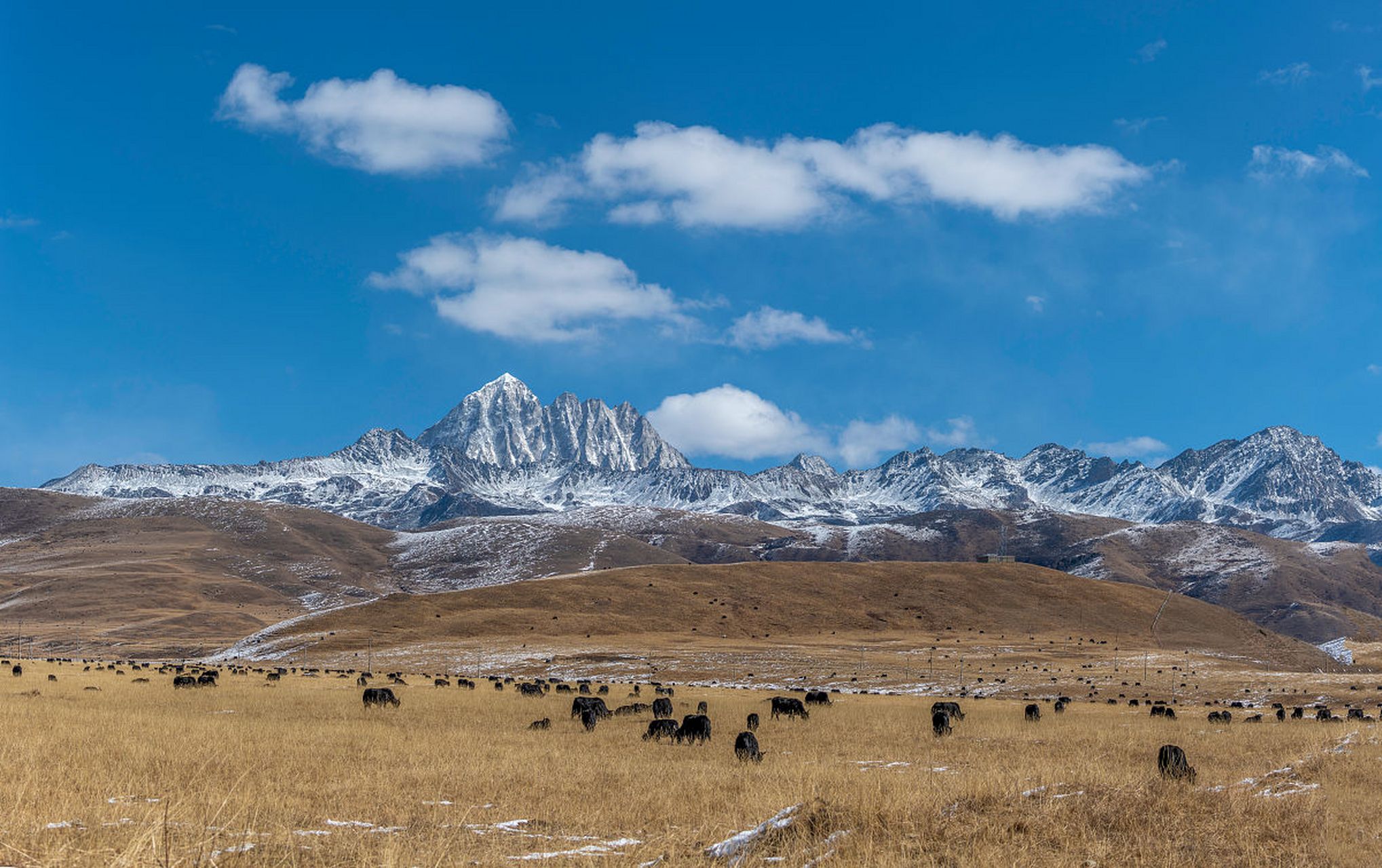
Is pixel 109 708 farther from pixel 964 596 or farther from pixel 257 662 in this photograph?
pixel 964 596

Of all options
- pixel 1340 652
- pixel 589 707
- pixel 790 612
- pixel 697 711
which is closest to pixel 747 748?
pixel 589 707

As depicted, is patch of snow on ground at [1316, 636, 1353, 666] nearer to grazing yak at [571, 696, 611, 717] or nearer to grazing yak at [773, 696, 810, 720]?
grazing yak at [773, 696, 810, 720]

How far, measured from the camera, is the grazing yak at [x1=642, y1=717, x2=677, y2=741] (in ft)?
97.8

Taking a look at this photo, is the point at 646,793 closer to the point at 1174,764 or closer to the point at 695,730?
the point at 1174,764

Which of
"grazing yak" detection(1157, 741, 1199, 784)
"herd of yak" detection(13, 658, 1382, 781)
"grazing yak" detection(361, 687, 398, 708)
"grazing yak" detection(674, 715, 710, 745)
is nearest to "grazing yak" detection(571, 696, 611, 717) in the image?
"herd of yak" detection(13, 658, 1382, 781)

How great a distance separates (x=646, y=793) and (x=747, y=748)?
24.2 ft

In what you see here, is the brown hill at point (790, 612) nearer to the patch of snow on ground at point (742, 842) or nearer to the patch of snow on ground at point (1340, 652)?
the patch of snow on ground at point (1340, 652)

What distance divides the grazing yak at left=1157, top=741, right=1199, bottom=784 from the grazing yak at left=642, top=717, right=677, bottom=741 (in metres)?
14.5

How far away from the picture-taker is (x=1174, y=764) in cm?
1933

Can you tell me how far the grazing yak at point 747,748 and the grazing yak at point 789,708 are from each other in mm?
14933

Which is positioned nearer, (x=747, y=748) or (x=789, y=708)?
(x=747, y=748)

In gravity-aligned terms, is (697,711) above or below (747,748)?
below

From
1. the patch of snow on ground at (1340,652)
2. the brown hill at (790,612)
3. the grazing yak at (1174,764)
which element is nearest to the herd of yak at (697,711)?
the grazing yak at (1174,764)

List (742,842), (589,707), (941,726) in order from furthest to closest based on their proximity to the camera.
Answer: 1. (589,707)
2. (941,726)
3. (742,842)
